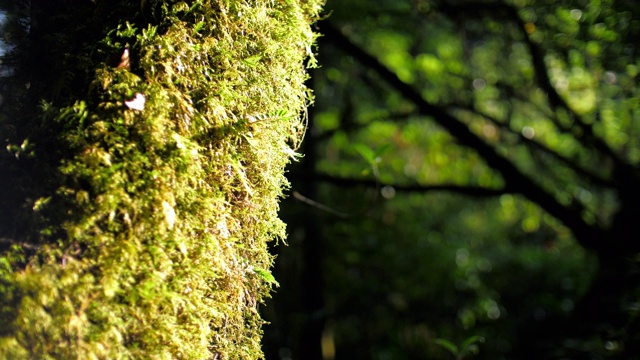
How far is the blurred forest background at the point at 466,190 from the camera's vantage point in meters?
3.04

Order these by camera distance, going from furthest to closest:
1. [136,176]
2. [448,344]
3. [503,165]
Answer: [503,165], [448,344], [136,176]

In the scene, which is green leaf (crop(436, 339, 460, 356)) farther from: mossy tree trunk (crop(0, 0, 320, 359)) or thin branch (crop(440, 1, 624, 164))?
thin branch (crop(440, 1, 624, 164))

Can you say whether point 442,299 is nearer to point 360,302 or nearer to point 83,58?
point 360,302

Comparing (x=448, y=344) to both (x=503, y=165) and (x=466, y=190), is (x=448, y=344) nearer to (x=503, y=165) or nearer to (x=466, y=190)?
(x=503, y=165)

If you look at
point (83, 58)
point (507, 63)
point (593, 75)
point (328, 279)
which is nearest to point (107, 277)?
point (83, 58)

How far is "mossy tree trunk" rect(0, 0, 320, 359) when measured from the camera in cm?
81

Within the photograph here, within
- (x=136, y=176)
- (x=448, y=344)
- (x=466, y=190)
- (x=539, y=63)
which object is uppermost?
(x=539, y=63)

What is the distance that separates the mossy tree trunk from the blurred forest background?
2.05 ft

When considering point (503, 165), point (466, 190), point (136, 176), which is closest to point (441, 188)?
point (466, 190)

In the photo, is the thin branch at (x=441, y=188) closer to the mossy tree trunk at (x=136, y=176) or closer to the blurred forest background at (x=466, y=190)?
the blurred forest background at (x=466, y=190)

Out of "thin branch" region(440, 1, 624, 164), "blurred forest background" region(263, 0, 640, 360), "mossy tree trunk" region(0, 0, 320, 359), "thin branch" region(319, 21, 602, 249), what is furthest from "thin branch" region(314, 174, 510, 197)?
"mossy tree trunk" region(0, 0, 320, 359)

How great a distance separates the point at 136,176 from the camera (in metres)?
0.88

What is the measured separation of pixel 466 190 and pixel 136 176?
2534 mm

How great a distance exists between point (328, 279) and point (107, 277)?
5.37 meters
